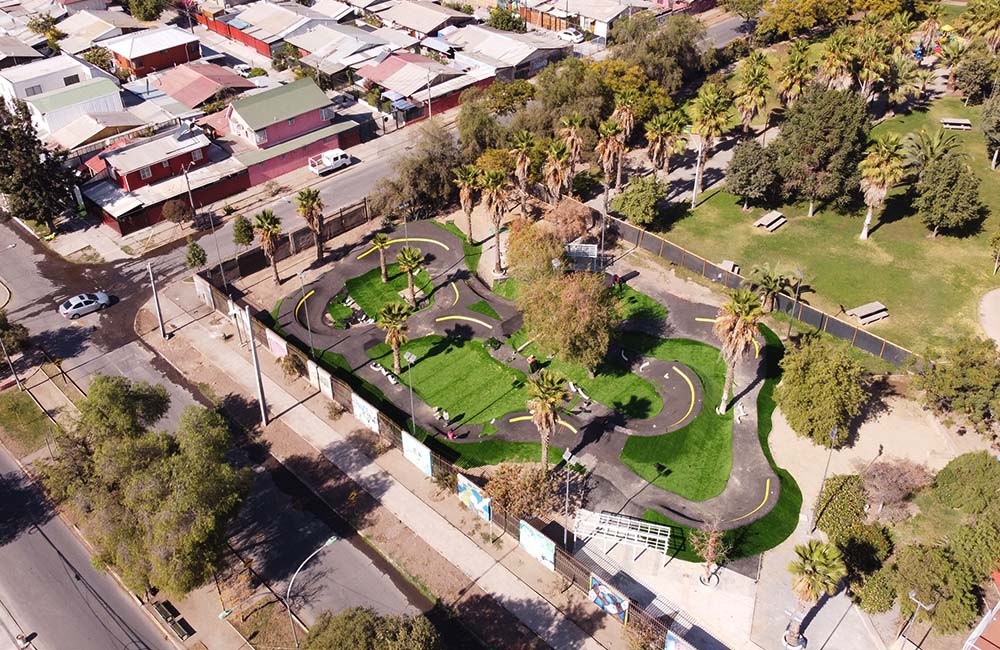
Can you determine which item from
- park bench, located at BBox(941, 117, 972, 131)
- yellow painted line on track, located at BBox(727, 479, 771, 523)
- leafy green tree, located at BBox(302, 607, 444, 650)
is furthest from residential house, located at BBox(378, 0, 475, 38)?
leafy green tree, located at BBox(302, 607, 444, 650)

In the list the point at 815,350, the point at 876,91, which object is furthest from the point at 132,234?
the point at 876,91

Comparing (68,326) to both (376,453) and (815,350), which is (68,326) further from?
(815,350)

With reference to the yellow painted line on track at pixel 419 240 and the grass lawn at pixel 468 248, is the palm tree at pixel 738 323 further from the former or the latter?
the yellow painted line on track at pixel 419 240

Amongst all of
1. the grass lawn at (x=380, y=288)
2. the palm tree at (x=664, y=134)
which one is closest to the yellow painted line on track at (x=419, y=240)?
the grass lawn at (x=380, y=288)

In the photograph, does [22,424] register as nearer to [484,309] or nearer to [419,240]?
[484,309]

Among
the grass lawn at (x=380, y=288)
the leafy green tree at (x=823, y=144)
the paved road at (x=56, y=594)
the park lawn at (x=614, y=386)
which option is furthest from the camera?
the leafy green tree at (x=823, y=144)

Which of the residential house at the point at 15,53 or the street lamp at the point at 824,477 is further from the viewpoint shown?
the residential house at the point at 15,53
